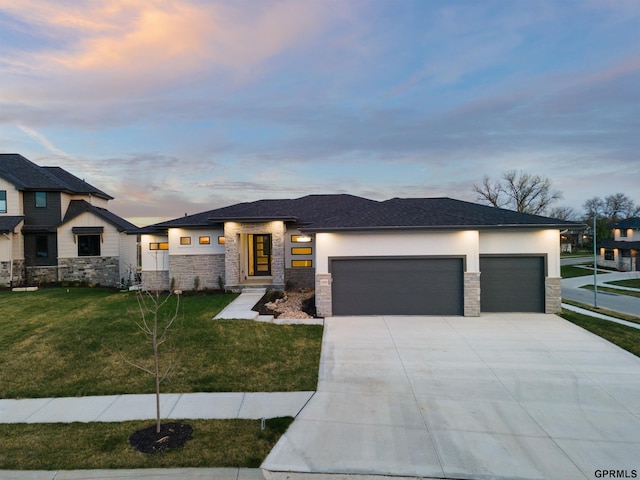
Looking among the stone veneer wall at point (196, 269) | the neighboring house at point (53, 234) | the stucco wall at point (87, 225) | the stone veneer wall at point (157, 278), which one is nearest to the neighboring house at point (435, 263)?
the stone veneer wall at point (196, 269)

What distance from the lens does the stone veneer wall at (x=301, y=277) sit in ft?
53.0

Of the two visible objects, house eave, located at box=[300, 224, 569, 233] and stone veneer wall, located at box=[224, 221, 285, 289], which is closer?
house eave, located at box=[300, 224, 569, 233]

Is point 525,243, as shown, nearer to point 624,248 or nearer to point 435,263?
point 435,263

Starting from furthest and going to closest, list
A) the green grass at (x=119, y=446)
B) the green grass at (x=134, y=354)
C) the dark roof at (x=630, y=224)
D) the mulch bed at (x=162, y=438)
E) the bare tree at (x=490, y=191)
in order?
the bare tree at (x=490, y=191) < the dark roof at (x=630, y=224) < the green grass at (x=134, y=354) < the mulch bed at (x=162, y=438) < the green grass at (x=119, y=446)

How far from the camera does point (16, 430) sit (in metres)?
4.89

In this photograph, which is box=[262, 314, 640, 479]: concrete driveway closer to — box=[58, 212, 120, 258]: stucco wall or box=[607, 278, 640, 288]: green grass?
box=[58, 212, 120, 258]: stucco wall

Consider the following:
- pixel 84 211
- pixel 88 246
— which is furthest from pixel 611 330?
pixel 84 211

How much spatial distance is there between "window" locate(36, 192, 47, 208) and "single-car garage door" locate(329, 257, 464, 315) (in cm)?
2067

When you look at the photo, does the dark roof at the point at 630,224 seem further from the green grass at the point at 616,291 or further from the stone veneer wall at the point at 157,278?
the stone veneer wall at the point at 157,278

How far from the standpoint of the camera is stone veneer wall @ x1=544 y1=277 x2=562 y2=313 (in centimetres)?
1150

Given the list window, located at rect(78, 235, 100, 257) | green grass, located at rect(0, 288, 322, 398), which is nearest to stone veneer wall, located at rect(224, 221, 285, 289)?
green grass, located at rect(0, 288, 322, 398)

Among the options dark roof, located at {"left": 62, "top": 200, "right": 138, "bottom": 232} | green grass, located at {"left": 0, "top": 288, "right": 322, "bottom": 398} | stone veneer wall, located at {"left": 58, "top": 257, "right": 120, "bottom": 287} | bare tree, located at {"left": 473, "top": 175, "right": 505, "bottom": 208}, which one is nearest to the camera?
green grass, located at {"left": 0, "top": 288, "right": 322, "bottom": 398}

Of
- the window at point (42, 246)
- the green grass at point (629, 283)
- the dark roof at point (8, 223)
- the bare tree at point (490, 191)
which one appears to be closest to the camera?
the dark roof at point (8, 223)

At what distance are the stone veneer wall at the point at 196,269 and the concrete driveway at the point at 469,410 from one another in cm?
861
